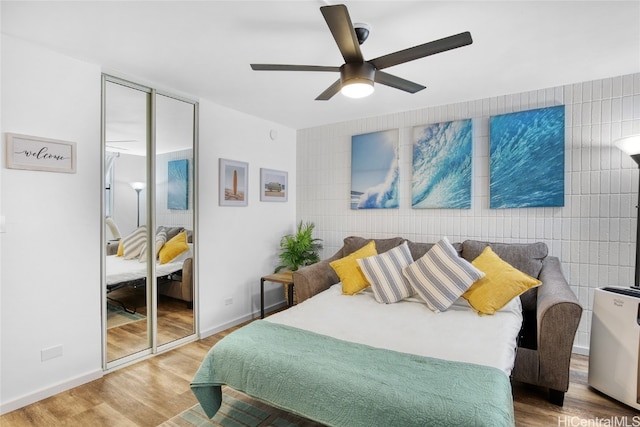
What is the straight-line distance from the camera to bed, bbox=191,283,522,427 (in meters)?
1.36

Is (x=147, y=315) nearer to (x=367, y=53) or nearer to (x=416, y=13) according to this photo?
(x=367, y=53)

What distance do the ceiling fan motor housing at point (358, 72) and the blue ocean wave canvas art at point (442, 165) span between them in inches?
76.4

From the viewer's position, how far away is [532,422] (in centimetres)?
201

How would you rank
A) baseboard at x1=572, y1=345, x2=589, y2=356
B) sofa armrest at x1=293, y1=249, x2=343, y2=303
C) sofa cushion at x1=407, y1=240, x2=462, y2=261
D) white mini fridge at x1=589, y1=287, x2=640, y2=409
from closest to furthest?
white mini fridge at x1=589, y1=287, x2=640, y2=409 < baseboard at x1=572, y1=345, x2=589, y2=356 < sofa armrest at x1=293, y1=249, x2=343, y2=303 < sofa cushion at x1=407, y1=240, x2=462, y2=261

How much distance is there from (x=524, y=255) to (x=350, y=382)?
219 cm

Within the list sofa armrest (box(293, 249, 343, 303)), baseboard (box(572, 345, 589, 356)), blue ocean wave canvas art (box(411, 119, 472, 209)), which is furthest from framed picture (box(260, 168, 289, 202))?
Answer: baseboard (box(572, 345, 589, 356))

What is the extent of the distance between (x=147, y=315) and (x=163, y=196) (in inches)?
43.1

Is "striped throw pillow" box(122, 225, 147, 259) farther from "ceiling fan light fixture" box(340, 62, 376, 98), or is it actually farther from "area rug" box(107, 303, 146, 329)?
"ceiling fan light fixture" box(340, 62, 376, 98)

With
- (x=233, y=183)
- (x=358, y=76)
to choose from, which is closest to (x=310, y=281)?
(x=233, y=183)

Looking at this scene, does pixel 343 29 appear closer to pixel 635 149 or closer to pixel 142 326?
pixel 635 149

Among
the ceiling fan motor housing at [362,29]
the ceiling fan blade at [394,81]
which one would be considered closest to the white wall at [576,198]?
the ceiling fan blade at [394,81]

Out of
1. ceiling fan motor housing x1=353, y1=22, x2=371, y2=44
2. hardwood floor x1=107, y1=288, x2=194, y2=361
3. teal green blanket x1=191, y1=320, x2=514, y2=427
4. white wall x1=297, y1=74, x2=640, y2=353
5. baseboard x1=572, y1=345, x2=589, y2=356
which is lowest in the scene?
baseboard x1=572, y1=345, x2=589, y2=356

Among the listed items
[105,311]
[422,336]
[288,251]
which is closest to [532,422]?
[422,336]

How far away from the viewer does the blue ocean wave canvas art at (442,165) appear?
11.2 feet
